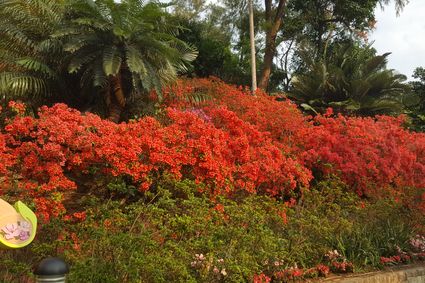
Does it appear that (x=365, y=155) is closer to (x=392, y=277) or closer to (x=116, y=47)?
(x=392, y=277)

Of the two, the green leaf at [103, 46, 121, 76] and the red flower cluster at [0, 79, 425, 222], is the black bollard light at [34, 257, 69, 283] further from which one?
the green leaf at [103, 46, 121, 76]

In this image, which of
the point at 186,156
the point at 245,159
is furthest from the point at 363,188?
the point at 186,156

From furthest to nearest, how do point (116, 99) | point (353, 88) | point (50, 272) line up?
1. point (353, 88)
2. point (116, 99)
3. point (50, 272)

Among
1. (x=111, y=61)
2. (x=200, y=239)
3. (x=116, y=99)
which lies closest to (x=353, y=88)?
(x=116, y=99)

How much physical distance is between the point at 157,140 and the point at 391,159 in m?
5.08

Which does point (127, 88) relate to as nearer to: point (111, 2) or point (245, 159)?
point (111, 2)

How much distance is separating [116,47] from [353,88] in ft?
30.7

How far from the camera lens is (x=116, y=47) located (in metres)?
10.0

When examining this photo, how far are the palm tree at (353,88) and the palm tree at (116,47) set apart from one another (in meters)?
7.54

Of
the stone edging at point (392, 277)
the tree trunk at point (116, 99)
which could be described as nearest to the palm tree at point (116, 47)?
the tree trunk at point (116, 99)

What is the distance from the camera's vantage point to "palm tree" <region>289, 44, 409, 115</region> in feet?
54.3

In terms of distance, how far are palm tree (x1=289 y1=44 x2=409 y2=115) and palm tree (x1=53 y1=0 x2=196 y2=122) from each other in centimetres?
754

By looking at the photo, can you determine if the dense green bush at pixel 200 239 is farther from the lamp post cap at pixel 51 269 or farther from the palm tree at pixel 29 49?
the palm tree at pixel 29 49

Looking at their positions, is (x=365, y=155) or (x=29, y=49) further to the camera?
(x=29, y=49)
